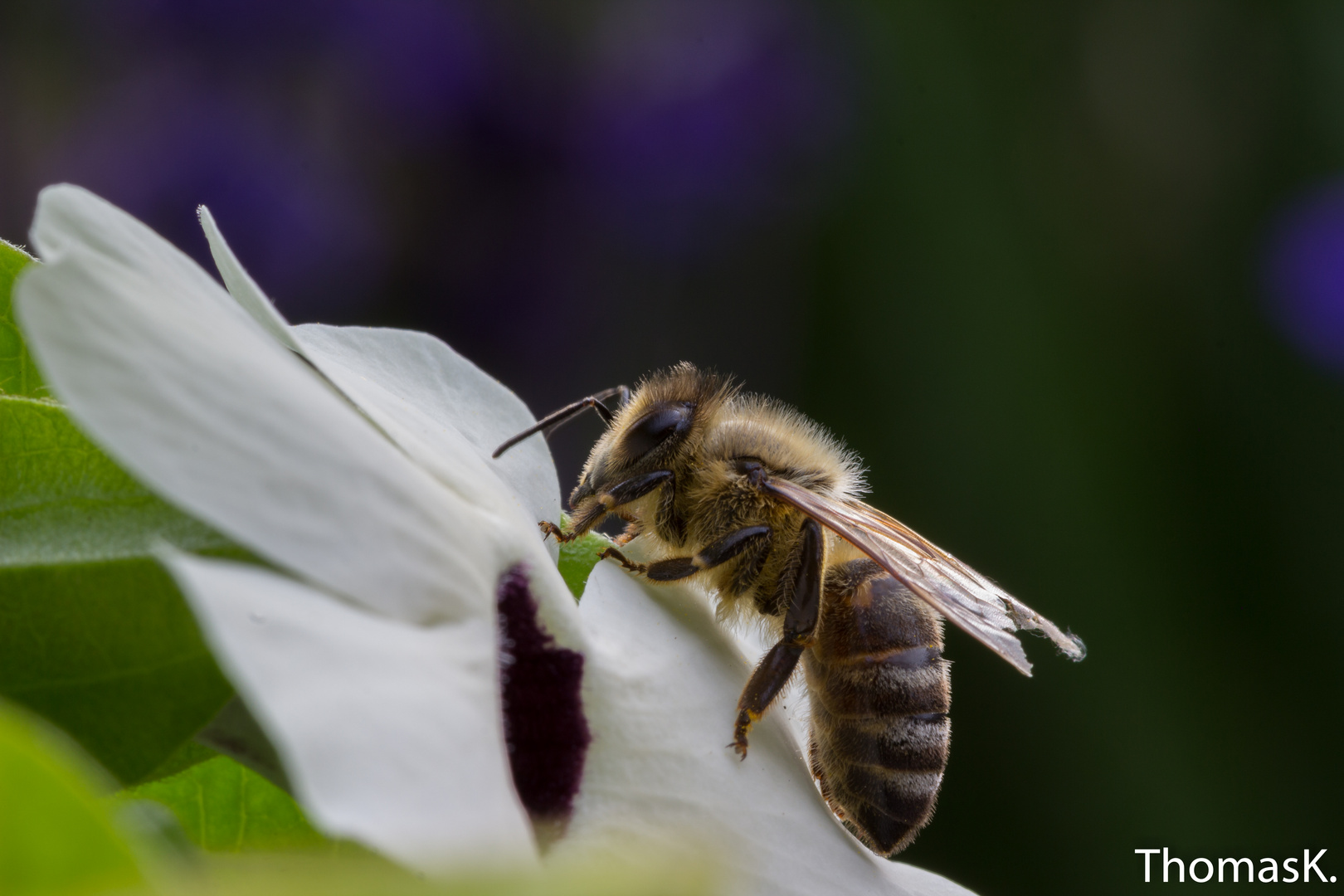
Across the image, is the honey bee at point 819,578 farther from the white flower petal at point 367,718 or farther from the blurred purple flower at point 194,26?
the blurred purple flower at point 194,26

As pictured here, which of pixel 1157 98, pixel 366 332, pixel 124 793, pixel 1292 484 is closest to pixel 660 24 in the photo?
pixel 1157 98

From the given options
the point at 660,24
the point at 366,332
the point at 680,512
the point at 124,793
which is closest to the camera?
the point at 124,793

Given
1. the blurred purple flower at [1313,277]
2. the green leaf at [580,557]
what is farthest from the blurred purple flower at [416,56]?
the green leaf at [580,557]

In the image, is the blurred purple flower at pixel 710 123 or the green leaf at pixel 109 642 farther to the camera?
the blurred purple flower at pixel 710 123

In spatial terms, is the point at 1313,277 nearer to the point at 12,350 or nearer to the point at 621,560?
the point at 621,560

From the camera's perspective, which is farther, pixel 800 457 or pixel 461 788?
pixel 800 457

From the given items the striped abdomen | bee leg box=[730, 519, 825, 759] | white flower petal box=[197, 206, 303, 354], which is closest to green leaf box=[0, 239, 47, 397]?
white flower petal box=[197, 206, 303, 354]

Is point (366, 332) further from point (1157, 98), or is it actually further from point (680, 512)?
point (1157, 98)
